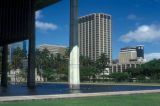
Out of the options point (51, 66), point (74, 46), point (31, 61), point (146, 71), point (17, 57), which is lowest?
point (146, 71)

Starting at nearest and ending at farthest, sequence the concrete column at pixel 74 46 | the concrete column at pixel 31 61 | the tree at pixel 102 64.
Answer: the concrete column at pixel 74 46
the concrete column at pixel 31 61
the tree at pixel 102 64

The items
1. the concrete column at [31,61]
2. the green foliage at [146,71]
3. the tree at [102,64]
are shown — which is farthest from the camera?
the tree at [102,64]

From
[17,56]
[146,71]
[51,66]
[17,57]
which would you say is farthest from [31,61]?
[51,66]

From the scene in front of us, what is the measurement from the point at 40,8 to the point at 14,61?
7095 cm

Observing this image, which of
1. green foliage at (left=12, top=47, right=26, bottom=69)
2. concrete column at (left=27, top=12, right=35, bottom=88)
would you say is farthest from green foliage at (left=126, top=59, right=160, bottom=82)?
concrete column at (left=27, top=12, right=35, bottom=88)

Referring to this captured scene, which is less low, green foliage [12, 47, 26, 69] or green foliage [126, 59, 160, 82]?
green foliage [12, 47, 26, 69]

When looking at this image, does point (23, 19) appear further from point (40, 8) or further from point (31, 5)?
point (40, 8)

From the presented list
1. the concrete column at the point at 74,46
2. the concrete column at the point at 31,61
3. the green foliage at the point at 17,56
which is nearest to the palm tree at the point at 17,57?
the green foliage at the point at 17,56

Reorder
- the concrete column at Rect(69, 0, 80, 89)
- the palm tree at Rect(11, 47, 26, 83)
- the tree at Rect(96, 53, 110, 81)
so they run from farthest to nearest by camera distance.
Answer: the tree at Rect(96, 53, 110, 81), the palm tree at Rect(11, 47, 26, 83), the concrete column at Rect(69, 0, 80, 89)

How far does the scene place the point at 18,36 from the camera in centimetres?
4662

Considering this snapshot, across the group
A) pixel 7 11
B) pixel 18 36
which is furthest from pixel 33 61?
pixel 7 11

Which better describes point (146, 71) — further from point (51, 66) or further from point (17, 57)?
Result: point (17, 57)

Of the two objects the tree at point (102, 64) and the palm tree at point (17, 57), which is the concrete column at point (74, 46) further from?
the tree at point (102, 64)

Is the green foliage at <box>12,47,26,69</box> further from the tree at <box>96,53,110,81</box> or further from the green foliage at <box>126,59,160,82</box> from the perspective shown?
the green foliage at <box>126,59,160,82</box>
